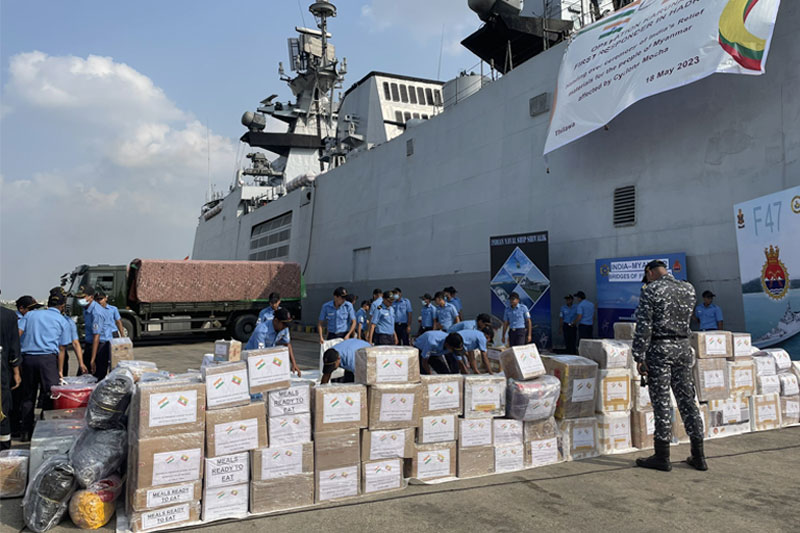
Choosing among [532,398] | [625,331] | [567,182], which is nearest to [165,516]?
[532,398]

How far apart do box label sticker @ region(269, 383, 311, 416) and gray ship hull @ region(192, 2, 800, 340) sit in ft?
22.1

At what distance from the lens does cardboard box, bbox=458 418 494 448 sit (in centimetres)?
405

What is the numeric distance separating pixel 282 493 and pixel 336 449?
0.46 meters

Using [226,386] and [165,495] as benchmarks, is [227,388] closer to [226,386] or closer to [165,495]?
[226,386]

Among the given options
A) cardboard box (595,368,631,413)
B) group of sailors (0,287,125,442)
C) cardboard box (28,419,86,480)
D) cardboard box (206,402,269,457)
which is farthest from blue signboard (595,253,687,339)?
group of sailors (0,287,125,442)

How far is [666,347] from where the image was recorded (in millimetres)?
4172

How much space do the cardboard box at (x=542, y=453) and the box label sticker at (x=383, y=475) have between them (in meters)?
1.15

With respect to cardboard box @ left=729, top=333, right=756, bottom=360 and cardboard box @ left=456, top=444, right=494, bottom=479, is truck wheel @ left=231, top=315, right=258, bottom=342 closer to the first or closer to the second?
cardboard box @ left=456, top=444, right=494, bottom=479

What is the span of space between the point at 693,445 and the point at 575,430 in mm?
894

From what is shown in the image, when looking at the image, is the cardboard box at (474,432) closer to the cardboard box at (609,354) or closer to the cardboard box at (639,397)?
the cardboard box at (609,354)

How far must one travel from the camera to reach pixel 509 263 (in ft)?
33.6

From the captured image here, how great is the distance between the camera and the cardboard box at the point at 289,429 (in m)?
3.54

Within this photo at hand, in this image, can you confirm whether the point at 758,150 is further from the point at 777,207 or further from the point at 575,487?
the point at 575,487

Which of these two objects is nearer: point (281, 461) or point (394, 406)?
point (281, 461)
